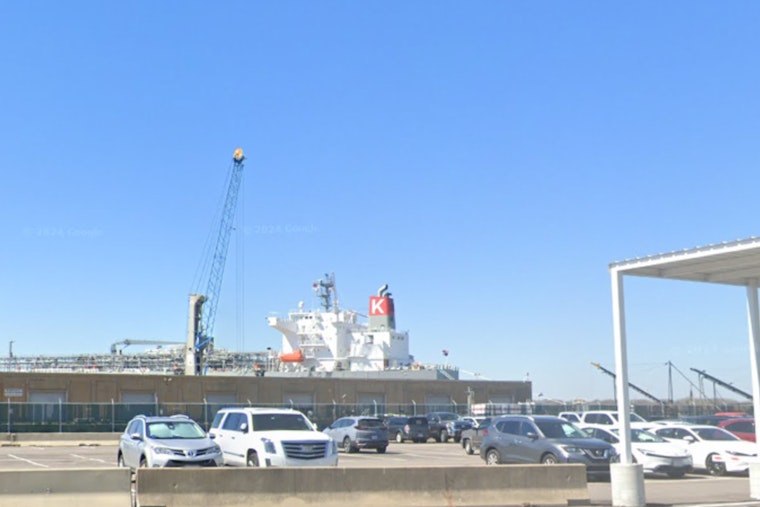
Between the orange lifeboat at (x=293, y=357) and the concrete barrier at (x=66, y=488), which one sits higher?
the orange lifeboat at (x=293, y=357)

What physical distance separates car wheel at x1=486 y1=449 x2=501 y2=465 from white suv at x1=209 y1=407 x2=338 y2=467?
4.56 m

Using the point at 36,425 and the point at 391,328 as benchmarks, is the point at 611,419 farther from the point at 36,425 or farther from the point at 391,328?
the point at 391,328

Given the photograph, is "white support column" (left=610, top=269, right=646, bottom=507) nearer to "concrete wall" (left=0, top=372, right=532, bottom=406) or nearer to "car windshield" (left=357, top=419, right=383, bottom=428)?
"car windshield" (left=357, top=419, right=383, bottom=428)

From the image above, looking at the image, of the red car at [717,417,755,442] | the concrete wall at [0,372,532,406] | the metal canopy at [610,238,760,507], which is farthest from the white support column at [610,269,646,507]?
the concrete wall at [0,372,532,406]

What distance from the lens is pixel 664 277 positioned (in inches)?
700

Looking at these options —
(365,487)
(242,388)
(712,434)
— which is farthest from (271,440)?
(242,388)

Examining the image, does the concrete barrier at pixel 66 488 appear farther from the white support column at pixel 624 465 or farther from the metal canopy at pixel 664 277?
the metal canopy at pixel 664 277

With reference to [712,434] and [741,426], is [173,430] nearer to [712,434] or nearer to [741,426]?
[712,434]

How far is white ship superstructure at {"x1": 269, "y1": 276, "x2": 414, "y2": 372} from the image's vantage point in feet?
266

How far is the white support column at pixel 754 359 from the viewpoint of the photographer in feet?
60.0

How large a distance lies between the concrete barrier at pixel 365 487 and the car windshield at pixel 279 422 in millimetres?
5657

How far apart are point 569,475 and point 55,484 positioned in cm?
887

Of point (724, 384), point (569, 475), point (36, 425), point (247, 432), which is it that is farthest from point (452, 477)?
point (724, 384)

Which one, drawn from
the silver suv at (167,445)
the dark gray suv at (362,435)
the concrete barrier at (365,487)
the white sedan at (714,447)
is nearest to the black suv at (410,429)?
the dark gray suv at (362,435)
